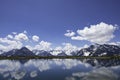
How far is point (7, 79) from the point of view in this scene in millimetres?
59719

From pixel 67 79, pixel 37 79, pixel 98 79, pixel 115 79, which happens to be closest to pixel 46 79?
pixel 37 79

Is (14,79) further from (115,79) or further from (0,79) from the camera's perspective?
(115,79)

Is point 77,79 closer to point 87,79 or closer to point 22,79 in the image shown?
point 87,79

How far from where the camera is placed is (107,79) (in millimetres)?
58719

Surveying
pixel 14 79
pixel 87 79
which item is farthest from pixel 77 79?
pixel 14 79

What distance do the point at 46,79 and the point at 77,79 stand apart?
1054 cm

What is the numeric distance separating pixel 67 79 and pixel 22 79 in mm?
15114

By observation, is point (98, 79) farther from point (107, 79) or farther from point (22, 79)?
Answer: point (22, 79)

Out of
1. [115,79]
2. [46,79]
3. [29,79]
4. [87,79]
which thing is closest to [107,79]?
[115,79]

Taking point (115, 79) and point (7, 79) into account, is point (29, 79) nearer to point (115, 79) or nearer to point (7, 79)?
point (7, 79)

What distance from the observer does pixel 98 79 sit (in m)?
58.6

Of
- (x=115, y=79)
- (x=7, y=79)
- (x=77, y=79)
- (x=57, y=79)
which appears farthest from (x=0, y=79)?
(x=115, y=79)

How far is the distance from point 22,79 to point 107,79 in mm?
28214

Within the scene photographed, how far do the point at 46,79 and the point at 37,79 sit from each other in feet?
9.99
